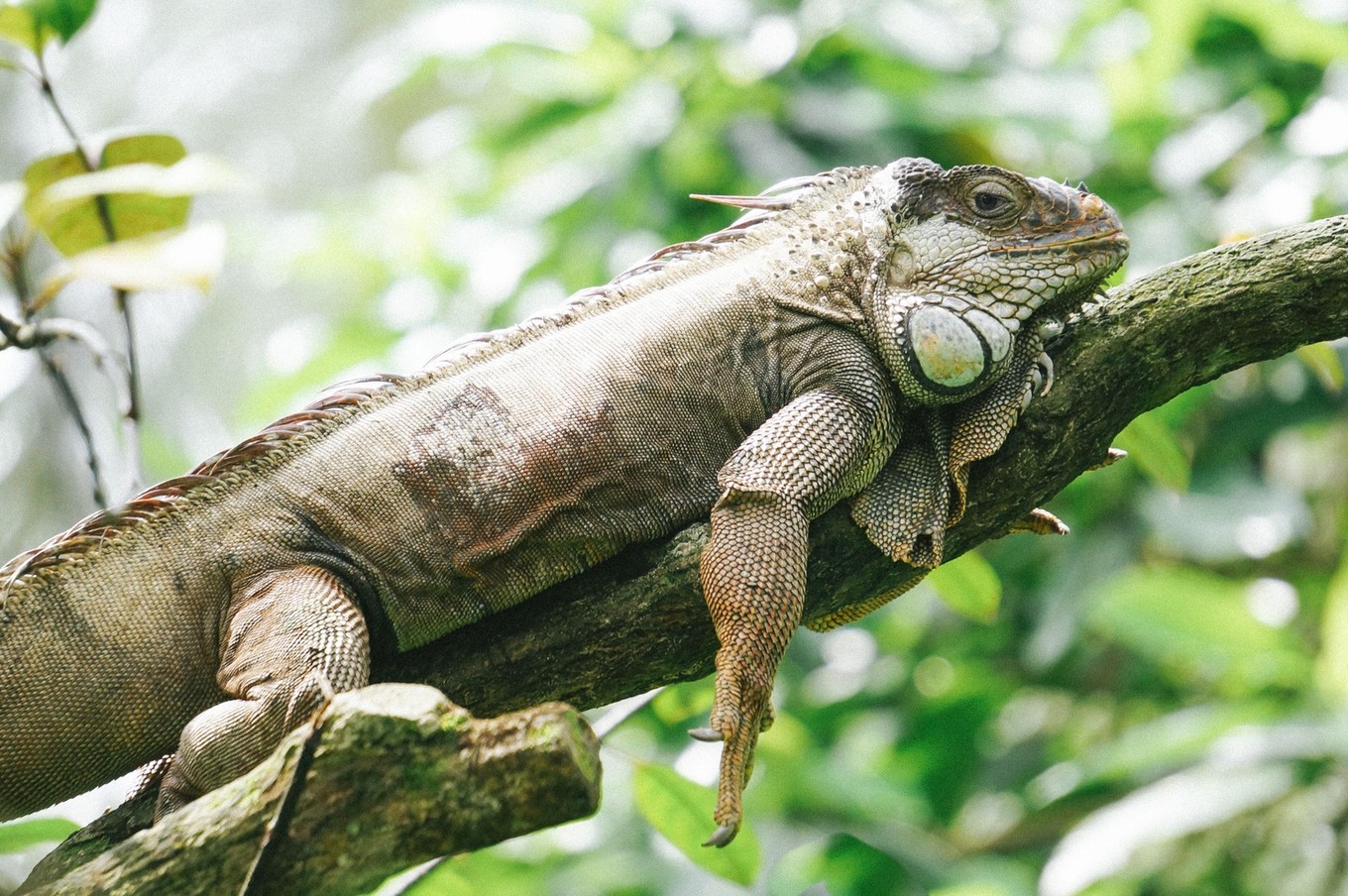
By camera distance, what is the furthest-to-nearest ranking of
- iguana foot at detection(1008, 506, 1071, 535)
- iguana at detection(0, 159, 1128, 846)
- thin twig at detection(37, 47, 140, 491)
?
1. iguana foot at detection(1008, 506, 1071, 535)
2. thin twig at detection(37, 47, 140, 491)
3. iguana at detection(0, 159, 1128, 846)

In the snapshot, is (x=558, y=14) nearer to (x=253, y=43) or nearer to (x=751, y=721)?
(x=751, y=721)

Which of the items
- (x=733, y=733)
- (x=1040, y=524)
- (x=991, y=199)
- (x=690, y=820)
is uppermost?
(x=991, y=199)

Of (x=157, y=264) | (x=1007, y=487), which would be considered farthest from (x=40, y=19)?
(x=1007, y=487)

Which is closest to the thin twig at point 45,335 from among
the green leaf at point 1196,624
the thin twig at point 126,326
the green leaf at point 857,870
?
the thin twig at point 126,326

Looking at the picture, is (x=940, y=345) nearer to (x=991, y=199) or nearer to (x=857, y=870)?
(x=991, y=199)

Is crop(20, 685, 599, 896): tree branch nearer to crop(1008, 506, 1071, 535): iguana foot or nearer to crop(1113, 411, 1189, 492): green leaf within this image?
crop(1008, 506, 1071, 535): iguana foot

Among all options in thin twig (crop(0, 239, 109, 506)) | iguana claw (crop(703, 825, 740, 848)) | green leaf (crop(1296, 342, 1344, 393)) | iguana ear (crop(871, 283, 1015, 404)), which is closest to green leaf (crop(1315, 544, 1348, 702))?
green leaf (crop(1296, 342, 1344, 393))

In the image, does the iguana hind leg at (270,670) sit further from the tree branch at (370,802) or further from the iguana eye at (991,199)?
the iguana eye at (991,199)
